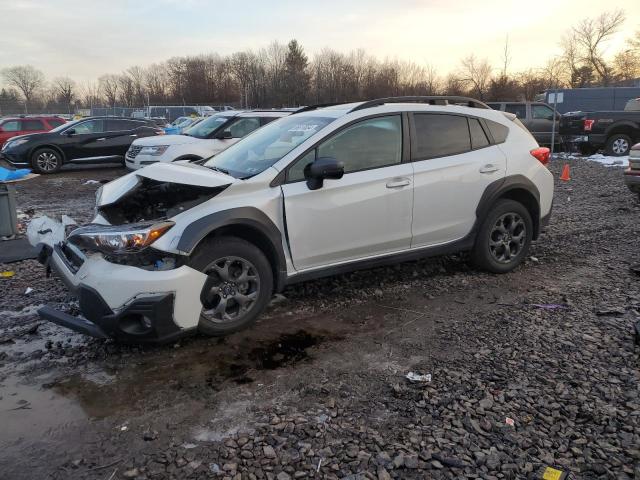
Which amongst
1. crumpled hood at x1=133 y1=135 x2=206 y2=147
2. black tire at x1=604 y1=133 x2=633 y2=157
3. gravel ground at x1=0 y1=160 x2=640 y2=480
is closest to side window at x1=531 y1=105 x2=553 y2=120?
black tire at x1=604 y1=133 x2=633 y2=157

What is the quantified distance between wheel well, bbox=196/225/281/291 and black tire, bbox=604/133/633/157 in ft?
53.6

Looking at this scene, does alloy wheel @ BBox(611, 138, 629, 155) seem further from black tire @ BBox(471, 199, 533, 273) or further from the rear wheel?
black tire @ BBox(471, 199, 533, 273)

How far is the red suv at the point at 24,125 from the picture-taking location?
20.1m

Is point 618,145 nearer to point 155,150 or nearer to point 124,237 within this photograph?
point 155,150

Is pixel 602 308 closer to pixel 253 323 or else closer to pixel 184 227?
pixel 253 323

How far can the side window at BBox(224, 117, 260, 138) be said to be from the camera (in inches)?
464

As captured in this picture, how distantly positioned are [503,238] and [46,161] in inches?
555

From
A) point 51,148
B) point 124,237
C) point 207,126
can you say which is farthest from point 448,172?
point 51,148

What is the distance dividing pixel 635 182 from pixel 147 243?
344 inches

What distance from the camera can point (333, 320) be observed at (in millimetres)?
4461

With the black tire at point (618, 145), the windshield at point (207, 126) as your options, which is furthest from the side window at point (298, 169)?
the black tire at point (618, 145)

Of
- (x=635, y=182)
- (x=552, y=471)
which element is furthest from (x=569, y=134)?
(x=552, y=471)

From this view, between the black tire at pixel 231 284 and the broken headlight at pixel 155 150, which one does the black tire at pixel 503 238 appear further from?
the broken headlight at pixel 155 150

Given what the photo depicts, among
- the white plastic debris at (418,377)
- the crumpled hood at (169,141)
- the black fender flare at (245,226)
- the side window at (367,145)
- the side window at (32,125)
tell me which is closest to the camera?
the white plastic debris at (418,377)
